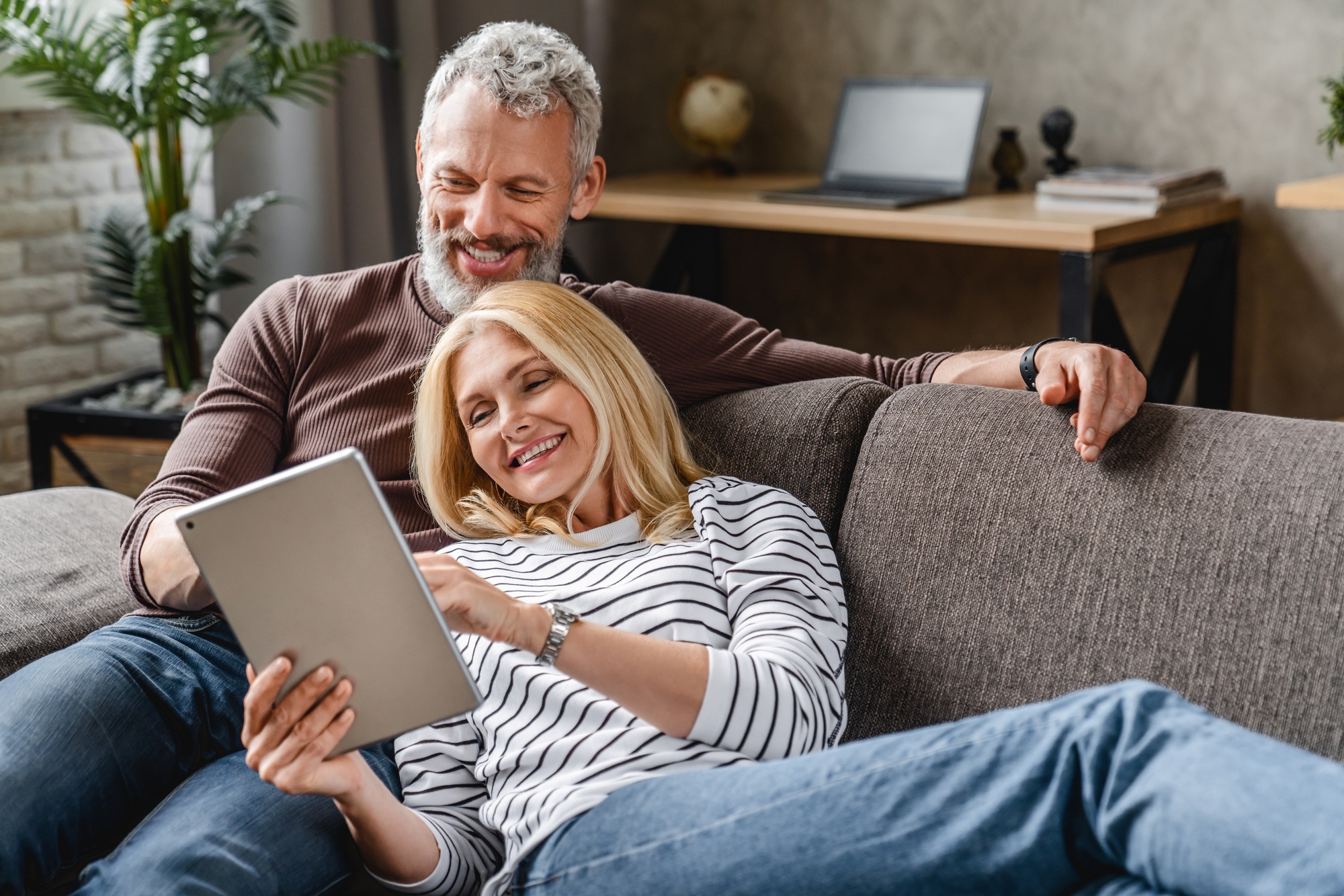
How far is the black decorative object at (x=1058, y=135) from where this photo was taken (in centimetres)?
271

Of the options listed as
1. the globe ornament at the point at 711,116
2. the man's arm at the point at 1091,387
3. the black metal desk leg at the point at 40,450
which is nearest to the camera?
the man's arm at the point at 1091,387

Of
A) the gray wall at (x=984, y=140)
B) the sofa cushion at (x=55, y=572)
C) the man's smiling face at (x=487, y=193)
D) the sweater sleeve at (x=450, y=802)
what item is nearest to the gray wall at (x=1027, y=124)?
the gray wall at (x=984, y=140)

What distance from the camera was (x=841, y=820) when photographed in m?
0.98

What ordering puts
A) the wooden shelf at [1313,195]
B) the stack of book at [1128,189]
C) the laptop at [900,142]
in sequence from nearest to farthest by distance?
the wooden shelf at [1313,195] → the stack of book at [1128,189] → the laptop at [900,142]

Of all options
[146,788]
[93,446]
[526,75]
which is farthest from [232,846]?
[93,446]

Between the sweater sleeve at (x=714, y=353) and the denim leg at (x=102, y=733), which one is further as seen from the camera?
the sweater sleeve at (x=714, y=353)

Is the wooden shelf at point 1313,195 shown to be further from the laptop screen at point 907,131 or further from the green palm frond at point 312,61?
the green palm frond at point 312,61

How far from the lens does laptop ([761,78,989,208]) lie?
275cm

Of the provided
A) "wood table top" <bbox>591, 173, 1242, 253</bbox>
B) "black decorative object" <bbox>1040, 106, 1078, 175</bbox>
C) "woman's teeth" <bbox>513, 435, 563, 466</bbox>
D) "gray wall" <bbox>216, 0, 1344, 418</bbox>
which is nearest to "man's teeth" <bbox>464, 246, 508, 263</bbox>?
"woman's teeth" <bbox>513, 435, 563, 466</bbox>

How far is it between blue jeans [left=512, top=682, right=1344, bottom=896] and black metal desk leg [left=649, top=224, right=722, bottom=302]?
234 centimetres

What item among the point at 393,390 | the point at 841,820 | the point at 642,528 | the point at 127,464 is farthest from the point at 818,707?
the point at 127,464

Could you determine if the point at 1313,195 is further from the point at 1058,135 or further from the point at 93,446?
the point at 93,446

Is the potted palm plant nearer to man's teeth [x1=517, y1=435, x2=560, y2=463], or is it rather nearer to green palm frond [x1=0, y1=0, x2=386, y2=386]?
green palm frond [x1=0, y1=0, x2=386, y2=386]

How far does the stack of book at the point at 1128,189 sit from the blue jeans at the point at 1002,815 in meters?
1.64
